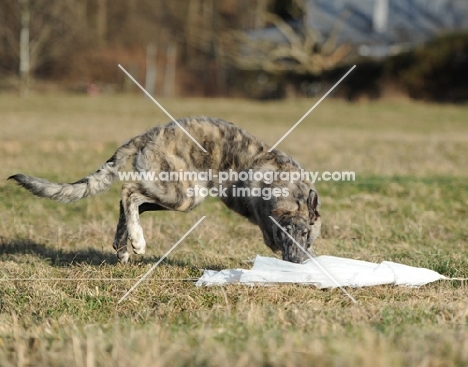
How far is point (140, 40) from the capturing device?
49.9 metres

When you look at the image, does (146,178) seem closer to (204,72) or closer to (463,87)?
(463,87)

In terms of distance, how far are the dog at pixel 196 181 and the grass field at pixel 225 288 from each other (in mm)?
500

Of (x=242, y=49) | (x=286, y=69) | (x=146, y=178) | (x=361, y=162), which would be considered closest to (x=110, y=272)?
(x=146, y=178)

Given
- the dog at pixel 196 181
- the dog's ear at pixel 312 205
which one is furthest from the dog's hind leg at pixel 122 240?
the dog's ear at pixel 312 205

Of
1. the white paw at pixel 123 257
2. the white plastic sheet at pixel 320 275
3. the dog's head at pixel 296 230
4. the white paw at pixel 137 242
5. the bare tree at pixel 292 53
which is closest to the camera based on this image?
the white plastic sheet at pixel 320 275

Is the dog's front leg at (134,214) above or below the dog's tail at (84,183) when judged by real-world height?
below

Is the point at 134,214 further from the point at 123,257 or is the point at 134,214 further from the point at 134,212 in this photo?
the point at 123,257

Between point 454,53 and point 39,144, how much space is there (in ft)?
81.0

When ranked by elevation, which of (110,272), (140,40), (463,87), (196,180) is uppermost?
(140,40)

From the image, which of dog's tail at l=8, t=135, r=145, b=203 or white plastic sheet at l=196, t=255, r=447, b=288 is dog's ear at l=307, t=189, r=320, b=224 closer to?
white plastic sheet at l=196, t=255, r=447, b=288

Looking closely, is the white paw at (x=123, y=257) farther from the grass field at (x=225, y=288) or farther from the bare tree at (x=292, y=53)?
the bare tree at (x=292, y=53)

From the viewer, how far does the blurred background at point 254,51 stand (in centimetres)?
3550

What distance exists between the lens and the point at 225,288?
537 centimetres

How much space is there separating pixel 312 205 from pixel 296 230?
25 cm
